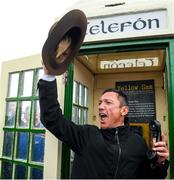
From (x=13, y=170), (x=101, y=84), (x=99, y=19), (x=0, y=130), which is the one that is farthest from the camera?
(x=101, y=84)

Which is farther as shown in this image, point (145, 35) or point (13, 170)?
A: point (13, 170)

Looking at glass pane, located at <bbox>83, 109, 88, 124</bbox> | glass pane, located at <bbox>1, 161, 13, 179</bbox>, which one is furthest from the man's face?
glass pane, located at <bbox>1, 161, 13, 179</bbox>

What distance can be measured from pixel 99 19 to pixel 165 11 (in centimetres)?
51

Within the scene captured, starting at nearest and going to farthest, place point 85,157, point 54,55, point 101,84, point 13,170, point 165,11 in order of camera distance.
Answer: point 54,55, point 85,157, point 165,11, point 13,170, point 101,84

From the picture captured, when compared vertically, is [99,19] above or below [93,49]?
above

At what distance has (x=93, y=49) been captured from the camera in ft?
7.27

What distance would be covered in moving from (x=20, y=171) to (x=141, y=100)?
55.9 inches

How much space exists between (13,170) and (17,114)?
492mm

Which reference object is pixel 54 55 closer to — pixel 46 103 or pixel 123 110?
pixel 46 103

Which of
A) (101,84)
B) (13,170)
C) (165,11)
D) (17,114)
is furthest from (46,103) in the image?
(101,84)

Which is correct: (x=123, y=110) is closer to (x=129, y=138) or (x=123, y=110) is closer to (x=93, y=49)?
(x=129, y=138)

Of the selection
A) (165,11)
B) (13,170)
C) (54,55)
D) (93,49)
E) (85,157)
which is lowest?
(13,170)

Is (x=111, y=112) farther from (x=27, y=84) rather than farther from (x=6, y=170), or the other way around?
(x=6, y=170)

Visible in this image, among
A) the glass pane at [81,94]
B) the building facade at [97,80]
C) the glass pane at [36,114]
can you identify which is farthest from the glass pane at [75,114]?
the glass pane at [36,114]
